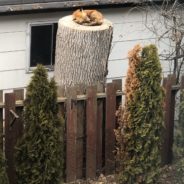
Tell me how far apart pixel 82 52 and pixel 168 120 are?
1.45 m

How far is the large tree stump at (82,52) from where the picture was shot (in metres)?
8.44

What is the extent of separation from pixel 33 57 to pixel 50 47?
33 centimetres

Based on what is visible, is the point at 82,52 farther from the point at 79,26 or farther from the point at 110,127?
the point at 110,127

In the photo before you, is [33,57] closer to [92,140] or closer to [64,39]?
[64,39]

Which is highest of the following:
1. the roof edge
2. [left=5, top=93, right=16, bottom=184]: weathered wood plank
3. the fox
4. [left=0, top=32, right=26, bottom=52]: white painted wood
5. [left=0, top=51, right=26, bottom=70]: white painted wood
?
the roof edge

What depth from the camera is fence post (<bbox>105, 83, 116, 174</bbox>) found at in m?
7.91

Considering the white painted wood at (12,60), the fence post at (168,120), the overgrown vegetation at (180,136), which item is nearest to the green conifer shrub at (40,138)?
the overgrown vegetation at (180,136)

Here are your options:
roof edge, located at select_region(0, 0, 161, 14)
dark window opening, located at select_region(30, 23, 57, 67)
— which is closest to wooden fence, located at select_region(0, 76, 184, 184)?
roof edge, located at select_region(0, 0, 161, 14)

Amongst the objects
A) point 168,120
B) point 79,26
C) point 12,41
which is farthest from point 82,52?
point 12,41

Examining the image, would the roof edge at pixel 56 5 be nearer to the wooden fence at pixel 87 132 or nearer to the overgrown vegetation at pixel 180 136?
the wooden fence at pixel 87 132

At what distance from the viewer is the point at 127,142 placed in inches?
300

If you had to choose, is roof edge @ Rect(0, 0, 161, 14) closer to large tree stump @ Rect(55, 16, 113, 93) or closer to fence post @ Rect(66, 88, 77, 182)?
large tree stump @ Rect(55, 16, 113, 93)

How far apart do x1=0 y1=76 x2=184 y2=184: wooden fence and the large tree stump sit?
1.94 ft

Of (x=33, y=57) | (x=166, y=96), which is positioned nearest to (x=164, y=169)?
(x=166, y=96)
